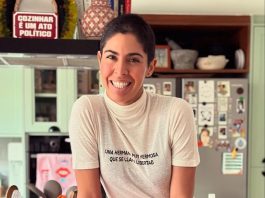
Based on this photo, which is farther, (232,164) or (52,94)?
(52,94)

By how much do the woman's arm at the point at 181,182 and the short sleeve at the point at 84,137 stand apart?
21 centimetres

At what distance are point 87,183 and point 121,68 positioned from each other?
1.08 ft

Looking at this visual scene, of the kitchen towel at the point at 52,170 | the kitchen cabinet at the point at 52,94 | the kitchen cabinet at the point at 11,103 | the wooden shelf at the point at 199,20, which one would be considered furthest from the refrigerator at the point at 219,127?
the kitchen cabinet at the point at 11,103

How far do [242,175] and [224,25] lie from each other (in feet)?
3.96

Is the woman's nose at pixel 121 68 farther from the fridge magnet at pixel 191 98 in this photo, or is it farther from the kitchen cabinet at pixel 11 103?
the kitchen cabinet at pixel 11 103

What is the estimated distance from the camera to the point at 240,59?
293 cm

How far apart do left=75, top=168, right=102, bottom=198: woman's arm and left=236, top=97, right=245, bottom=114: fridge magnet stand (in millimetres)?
2070

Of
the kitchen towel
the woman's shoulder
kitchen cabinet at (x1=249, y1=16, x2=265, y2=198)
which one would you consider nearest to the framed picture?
kitchen cabinet at (x1=249, y1=16, x2=265, y2=198)

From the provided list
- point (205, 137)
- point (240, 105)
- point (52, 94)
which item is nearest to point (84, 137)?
point (205, 137)

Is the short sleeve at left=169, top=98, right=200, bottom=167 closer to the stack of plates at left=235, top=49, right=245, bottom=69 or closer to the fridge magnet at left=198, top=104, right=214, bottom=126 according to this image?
the fridge magnet at left=198, top=104, right=214, bottom=126

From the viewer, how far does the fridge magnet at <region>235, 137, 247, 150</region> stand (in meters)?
2.82

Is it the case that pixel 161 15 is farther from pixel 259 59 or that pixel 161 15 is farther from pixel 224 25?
pixel 259 59

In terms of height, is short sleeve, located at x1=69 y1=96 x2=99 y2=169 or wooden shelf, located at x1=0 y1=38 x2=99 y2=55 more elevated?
wooden shelf, located at x1=0 y1=38 x2=99 y2=55

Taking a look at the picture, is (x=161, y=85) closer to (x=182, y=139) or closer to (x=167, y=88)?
(x=167, y=88)
